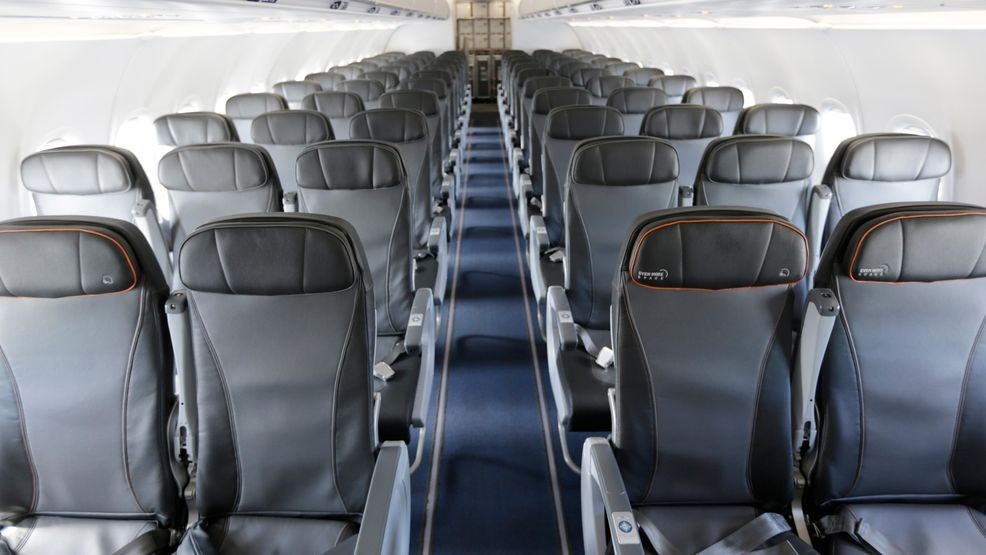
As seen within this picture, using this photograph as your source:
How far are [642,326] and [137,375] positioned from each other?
1552mm

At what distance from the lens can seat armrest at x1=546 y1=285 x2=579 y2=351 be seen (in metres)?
3.14

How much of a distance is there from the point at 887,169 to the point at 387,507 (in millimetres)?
2977

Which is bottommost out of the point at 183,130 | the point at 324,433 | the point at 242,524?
the point at 242,524

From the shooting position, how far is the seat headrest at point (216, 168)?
11.4 feet

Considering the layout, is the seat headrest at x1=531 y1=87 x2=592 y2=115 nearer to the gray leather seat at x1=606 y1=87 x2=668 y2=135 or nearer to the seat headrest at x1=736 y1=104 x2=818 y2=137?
the gray leather seat at x1=606 y1=87 x2=668 y2=135

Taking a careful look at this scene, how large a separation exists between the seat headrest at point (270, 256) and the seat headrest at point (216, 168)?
5.34ft

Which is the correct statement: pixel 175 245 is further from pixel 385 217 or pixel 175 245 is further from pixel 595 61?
pixel 595 61

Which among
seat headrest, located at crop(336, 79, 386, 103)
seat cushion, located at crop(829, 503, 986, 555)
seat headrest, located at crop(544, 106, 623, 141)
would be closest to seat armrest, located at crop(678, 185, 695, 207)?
seat headrest, located at crop(544, 106, 623, 141)

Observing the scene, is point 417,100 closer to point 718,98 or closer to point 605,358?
point 718,98

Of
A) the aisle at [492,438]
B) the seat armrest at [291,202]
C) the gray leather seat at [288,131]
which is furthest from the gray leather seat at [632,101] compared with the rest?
the seat armrest at [291,202]

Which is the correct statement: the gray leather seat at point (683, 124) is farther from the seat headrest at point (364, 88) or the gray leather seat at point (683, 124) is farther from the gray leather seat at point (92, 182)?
the seat headrest at point (364, 88)

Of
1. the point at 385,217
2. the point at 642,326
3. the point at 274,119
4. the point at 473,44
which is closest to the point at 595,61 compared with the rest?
the point at 473,44

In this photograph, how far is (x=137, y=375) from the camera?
202 cm

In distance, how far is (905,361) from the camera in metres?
1.98
